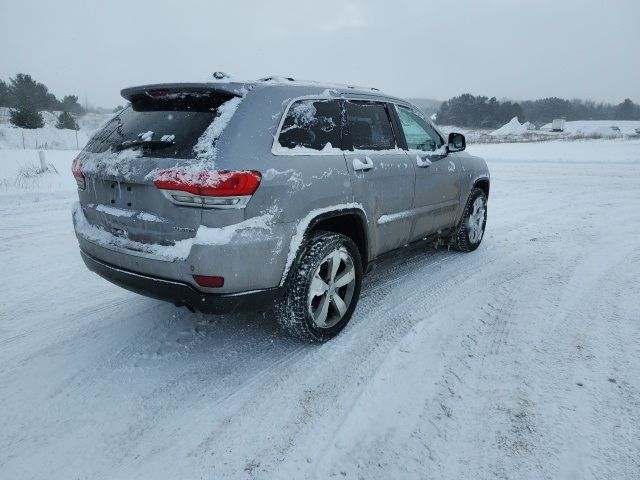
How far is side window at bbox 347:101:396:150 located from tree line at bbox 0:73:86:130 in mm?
42863

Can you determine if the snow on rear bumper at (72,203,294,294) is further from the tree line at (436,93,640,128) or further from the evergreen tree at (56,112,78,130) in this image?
the tree line at (436,93,640,128)

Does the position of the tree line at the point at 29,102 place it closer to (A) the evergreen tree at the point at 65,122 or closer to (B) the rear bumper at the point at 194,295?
(A) the evergreen tree at the point at 65,122

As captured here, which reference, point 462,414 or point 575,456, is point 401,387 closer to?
point 462,414

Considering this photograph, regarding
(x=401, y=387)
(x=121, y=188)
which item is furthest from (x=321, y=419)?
(x=121, y=188)

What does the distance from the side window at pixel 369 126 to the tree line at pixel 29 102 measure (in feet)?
141

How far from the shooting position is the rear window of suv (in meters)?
2.52

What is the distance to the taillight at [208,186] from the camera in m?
2.29

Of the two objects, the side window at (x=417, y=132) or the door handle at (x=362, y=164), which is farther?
the side window at (x=417, y=132)

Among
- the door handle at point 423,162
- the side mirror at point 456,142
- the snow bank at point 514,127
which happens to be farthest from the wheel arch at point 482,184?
the snow bank at point 514,127

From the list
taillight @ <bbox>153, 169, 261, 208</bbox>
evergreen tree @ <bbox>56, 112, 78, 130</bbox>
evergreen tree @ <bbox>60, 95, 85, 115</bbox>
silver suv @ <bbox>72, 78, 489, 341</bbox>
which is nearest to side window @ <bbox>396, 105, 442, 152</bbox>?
silver suv @ <bbox>72, 78, 489, 341</bbox>

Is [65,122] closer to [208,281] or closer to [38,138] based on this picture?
[38,138]

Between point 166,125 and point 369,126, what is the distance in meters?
1.60

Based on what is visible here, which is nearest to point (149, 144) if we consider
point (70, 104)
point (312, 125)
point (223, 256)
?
point (223, 256)

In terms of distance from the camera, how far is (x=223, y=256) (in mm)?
2371
